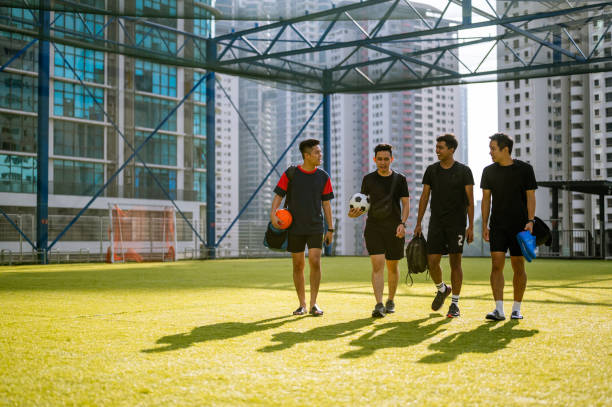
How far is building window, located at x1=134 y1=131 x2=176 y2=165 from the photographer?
153ft

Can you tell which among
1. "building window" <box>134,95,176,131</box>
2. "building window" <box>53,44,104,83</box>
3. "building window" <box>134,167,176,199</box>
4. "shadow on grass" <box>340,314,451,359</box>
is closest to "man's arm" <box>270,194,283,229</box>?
"shadow on grass" <box>340,314,451,359</box>

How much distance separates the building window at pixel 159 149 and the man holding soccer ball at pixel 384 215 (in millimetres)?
42249

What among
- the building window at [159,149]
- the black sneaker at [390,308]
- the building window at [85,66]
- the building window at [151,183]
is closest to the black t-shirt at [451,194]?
the black sneaker at [390,308]

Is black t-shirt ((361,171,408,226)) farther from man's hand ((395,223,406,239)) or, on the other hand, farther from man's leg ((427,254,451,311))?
man's leg ((427,254,451,311))

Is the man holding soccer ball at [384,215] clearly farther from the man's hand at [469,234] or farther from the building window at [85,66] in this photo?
the building window at [85,66]

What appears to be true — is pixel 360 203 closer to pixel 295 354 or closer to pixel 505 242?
pixel 505 242

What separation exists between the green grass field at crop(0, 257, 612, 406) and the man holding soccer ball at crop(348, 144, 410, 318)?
47 centimetres

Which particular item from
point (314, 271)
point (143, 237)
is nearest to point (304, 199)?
point (314, 271)

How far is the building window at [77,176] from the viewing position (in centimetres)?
4184

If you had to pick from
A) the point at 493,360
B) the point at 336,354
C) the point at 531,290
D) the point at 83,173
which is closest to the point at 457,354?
the point at 493,360

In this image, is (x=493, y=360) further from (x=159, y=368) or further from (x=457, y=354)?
(x=159, y=368)

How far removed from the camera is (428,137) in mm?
99625

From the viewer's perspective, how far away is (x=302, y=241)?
563 cm

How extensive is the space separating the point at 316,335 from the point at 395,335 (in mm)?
522
